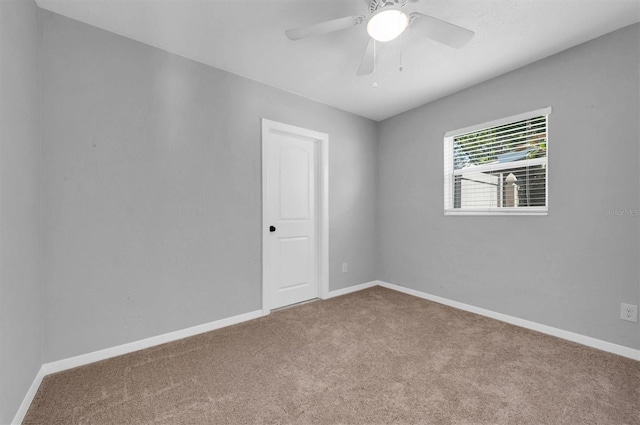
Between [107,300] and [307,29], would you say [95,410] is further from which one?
[307,29]

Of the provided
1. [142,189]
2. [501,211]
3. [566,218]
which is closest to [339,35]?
[142,189]

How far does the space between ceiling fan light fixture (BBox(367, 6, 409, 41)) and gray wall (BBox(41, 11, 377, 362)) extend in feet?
5.17

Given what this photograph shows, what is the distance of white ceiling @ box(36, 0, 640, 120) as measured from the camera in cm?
186

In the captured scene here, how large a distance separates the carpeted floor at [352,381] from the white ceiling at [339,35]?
8.08ft

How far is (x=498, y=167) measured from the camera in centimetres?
286

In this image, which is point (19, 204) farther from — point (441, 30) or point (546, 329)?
point (546, 329)

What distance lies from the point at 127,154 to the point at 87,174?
0.98ft

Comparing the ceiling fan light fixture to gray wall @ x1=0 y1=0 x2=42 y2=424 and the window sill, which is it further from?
the window sill

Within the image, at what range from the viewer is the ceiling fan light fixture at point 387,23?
1547 millimetres

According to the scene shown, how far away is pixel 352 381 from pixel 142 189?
2.13m

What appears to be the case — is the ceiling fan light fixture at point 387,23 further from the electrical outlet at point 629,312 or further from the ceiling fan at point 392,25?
the electrical outlet at point 629,312

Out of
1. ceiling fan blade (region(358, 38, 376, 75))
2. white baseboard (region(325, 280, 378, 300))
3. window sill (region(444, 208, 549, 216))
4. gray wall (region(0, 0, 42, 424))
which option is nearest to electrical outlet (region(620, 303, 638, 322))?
window sill (region(444, 208, 549, 216))

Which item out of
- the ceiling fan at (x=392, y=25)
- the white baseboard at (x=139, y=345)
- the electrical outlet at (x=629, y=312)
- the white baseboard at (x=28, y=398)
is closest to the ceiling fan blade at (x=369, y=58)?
the ceiling fan at (x=392, y=25)

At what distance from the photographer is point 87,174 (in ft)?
6.61
